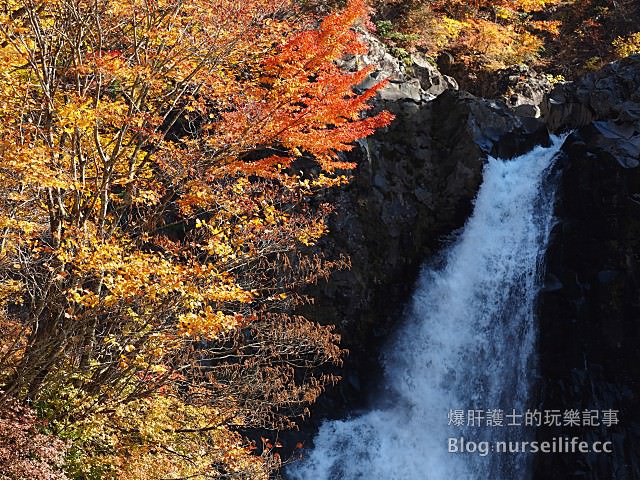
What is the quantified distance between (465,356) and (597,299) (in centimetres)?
332

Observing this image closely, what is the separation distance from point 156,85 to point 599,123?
36.2ft

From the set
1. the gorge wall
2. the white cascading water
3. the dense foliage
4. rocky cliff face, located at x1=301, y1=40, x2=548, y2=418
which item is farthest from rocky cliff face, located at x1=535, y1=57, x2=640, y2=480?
the dense foliage

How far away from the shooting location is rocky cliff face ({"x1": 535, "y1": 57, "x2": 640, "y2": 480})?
12836mm

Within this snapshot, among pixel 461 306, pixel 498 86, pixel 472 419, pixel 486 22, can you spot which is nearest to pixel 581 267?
pixel 461 306

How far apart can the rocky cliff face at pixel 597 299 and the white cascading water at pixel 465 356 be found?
51 centimetres

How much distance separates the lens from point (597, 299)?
1361cm

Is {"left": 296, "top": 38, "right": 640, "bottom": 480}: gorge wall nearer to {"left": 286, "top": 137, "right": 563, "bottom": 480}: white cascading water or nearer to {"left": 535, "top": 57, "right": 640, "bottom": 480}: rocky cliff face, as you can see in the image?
{"left": 535, "top": 57, "right": 640, "bottom": 480}: rocky cliff face

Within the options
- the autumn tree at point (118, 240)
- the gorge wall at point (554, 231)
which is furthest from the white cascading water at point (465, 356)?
the autumn tree at point (118, 240)

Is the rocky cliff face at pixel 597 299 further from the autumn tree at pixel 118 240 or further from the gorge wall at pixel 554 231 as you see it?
the autumn tree at pixel 118 240

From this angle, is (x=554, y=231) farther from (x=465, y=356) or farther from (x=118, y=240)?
(x=118, y=240)

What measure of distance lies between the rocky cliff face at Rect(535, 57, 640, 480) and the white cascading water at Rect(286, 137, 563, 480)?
0.51 metres

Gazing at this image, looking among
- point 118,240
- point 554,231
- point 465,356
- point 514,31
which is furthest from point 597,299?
point 514,31

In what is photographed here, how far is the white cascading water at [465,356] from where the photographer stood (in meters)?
13.6

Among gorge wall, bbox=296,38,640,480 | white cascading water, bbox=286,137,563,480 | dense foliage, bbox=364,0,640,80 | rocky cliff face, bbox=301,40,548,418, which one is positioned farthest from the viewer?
dense foliage, bbox=364,0,640,80
